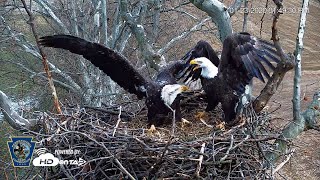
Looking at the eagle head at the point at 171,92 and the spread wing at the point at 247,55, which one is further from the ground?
the spread wing at the point at 247,55

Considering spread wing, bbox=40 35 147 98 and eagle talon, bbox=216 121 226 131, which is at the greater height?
spread wing, bbox=40 35 147 98

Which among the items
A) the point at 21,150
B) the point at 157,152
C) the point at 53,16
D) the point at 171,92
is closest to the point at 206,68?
the point at 171,92

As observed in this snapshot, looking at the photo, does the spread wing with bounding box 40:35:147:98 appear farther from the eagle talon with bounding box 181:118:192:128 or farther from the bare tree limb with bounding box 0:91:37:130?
the bare tree limb with bounding box 0:91:37:130

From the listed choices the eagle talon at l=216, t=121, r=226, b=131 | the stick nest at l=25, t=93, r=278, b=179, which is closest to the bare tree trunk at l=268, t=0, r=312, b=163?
the stick nest at l=25, t=93, r=278, b=179

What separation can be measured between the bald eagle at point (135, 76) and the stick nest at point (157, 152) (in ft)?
1.43

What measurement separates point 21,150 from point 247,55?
2253 millimetres

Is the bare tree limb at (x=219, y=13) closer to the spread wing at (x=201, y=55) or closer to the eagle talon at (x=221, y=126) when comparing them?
the spread wing at (x=201, y=55)

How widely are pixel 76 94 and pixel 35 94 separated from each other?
136cm

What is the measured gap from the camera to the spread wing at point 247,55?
13.8ft

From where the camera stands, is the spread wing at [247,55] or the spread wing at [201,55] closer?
the spread wing at [247,55]

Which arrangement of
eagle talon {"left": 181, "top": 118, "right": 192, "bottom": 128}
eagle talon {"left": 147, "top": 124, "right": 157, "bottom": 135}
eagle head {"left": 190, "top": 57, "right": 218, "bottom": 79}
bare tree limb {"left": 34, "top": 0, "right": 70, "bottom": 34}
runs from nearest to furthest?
1. eagle talon {"left": 147, "top": 124, "right": 157, "bottom": 135}
2. eagle head {"left": 190, "top": 57, "right": 218, "bottom": 79}
3. eagle talon {"left": 181, "top": 118, "right": 192, "bottom": 128}
4. bare tree limb {"left": 34, "top": 0, "right": 70, "bottom": 34}

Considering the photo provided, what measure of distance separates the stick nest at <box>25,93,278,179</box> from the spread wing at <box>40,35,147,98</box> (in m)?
0.74

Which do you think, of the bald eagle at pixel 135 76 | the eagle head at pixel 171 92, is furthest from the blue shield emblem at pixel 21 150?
the eagle head at pixel 171 92

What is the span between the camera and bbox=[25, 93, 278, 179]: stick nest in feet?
11.8
